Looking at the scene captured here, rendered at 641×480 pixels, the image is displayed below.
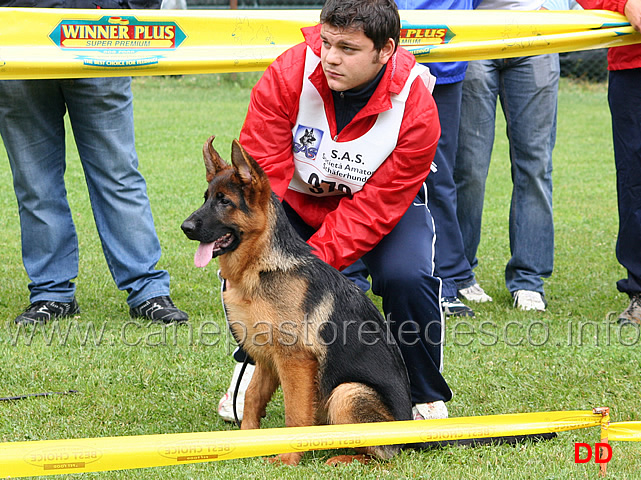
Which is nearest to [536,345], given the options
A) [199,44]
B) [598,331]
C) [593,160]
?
[598,331]

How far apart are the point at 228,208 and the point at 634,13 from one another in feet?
11.3

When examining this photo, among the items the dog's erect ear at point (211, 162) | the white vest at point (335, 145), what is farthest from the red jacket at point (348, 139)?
the dog's erect ear at point (211, 162)

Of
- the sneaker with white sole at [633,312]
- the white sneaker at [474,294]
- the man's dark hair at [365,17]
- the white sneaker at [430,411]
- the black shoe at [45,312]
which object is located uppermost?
the man's dark hair at [365,17]

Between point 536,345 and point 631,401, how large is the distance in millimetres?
908

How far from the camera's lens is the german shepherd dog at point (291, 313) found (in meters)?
3.23

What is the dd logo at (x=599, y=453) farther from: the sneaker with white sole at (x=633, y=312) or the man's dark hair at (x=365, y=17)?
the sneaker with white sole at (x=633, y=312)

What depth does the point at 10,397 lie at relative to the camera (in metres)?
3.98

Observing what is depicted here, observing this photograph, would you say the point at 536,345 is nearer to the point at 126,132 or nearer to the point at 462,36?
the point at 462,36

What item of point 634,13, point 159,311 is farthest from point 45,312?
point 634,13

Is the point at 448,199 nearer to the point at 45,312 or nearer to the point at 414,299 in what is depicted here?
the point at 414,299

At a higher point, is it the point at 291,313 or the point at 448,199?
the point at 291,313

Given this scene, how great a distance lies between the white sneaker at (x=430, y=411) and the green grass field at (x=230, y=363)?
0.86ft

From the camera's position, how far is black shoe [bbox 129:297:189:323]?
5.14m

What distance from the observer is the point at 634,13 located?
518 centimetres
